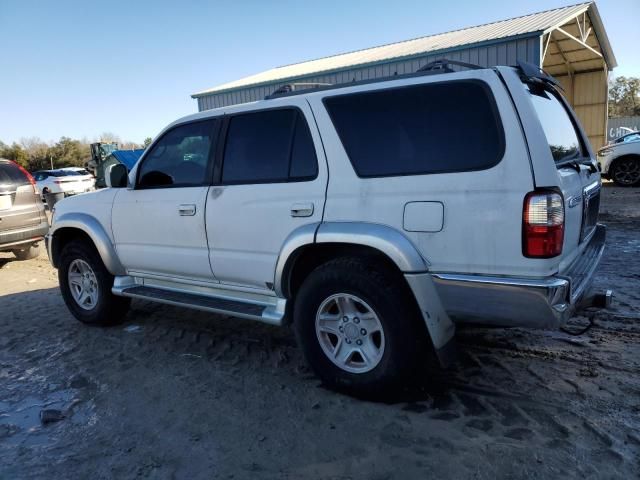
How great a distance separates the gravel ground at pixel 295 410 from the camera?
262cm

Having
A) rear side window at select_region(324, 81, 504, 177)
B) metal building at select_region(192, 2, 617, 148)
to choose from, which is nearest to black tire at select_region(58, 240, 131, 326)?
rear side window at select_region(324, 81, 504, 177)

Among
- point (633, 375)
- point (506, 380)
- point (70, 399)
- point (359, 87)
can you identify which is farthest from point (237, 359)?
point (633, 375)

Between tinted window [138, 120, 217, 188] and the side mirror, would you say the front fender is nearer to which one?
the side mirror

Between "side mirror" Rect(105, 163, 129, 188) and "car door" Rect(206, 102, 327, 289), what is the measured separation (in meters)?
1.20

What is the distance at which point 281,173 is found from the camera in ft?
11.6

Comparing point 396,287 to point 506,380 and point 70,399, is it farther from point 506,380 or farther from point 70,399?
point 70,399

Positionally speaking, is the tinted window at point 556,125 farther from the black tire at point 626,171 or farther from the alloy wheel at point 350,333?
the black tire at point 626,171

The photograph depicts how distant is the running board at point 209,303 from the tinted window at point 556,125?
210 centimetres

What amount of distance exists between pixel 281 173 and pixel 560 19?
14.0 metres

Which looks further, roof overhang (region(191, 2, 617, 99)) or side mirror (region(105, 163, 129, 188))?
roof overhang (region(191, 2, 617, 99))

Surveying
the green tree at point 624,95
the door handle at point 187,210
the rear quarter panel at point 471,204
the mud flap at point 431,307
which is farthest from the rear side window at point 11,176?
the green tree at point 624,95

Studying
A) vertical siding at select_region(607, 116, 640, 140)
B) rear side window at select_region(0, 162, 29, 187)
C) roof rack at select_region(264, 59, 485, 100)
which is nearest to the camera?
roof rack at select_region(264, 59, 485, 100)

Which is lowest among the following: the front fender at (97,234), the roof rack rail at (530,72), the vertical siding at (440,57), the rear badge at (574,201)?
the front fender at (97,234)

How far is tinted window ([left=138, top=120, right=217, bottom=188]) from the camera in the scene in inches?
160
